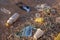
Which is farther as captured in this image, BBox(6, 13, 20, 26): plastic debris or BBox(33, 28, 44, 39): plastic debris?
BBox(6, 13, 20, 26): plastic debris

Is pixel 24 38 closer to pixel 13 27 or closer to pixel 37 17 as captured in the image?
pixel 13 27

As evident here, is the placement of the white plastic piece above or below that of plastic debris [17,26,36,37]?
above

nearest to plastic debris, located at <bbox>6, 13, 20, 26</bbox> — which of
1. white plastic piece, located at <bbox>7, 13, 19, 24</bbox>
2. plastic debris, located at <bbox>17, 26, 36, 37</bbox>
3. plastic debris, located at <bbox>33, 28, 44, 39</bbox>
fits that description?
white plastic piece, located at <bbox>7, 13, 19, 24</bbox>

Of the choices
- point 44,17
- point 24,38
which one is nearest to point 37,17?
point 44,17

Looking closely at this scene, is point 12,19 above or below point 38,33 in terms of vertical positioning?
above

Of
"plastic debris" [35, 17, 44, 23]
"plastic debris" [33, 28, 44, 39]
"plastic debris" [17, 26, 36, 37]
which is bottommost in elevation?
"plastic debris" [33, 28, 44, 39]

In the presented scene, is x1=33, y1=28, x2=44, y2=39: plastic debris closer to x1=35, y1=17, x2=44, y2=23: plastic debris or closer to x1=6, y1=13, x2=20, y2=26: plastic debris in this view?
x1=35, y1=17, x2=44, y2=23: plastic debris

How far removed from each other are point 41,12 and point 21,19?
1.08 ft

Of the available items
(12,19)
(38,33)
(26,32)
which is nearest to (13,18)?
(12,19)

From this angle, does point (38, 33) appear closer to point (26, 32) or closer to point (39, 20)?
point (26, 32)

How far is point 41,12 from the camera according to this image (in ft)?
9.69

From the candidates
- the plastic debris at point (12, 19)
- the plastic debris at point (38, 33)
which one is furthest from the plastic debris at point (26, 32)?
the plastic debris at point (12, 19)

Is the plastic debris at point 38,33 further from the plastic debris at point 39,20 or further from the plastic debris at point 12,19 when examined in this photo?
the plastic debris at point 12,19

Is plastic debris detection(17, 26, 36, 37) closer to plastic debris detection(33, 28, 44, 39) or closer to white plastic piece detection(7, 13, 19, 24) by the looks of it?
plastic debris detection(33, 28, 44, 39)
